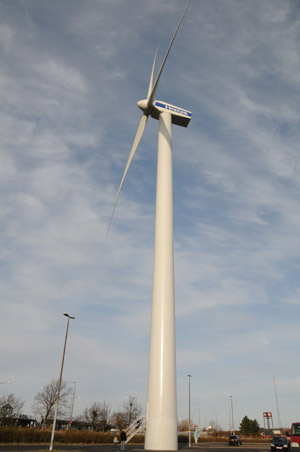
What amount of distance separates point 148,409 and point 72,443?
109 feet

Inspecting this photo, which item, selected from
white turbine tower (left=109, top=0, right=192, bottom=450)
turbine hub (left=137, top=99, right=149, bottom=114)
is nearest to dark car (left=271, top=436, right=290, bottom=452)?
white turbine tower (left=109, top=0, right=192, bottom=450)

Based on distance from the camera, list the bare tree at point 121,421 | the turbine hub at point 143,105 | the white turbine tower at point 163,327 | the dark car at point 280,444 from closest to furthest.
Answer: the white turbine tower at point 163,327 < the turbine hub at point 143,105 < the dark car at point 280,444 < the bare tree at point 121,421

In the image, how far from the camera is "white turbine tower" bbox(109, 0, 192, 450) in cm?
1872

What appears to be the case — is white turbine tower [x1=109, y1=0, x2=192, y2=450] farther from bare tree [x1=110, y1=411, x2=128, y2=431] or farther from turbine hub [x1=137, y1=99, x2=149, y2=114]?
bare tree [x1=110, y1=411, x2=128, y2=431]

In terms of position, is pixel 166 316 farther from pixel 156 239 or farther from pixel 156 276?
pixel 156 239

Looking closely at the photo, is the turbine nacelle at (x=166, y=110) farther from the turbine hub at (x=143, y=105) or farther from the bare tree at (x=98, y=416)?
the bare tree at (x=98, y=416)

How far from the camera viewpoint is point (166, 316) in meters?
20.5

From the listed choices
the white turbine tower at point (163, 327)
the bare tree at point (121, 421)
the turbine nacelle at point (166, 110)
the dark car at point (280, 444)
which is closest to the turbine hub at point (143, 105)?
the turbine nacelle at point (166, 110)

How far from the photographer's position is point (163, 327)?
20.2 metres

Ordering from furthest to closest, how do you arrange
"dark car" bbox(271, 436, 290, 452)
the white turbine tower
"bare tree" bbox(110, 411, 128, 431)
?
1. "bare tree" bbox(110, 411, 128, 431)
2. "dark car" bbox(271, 436, 290, 452)
3. the white turbine tower

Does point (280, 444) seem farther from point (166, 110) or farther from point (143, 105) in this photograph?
point (143, 105)

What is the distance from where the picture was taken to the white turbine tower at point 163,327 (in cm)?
1872

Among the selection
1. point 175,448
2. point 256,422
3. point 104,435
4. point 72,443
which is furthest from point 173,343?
point 256,422

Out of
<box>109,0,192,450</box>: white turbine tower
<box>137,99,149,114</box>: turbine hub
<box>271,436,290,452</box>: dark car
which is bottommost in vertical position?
<box>271,436,290,452</box>: dark car
